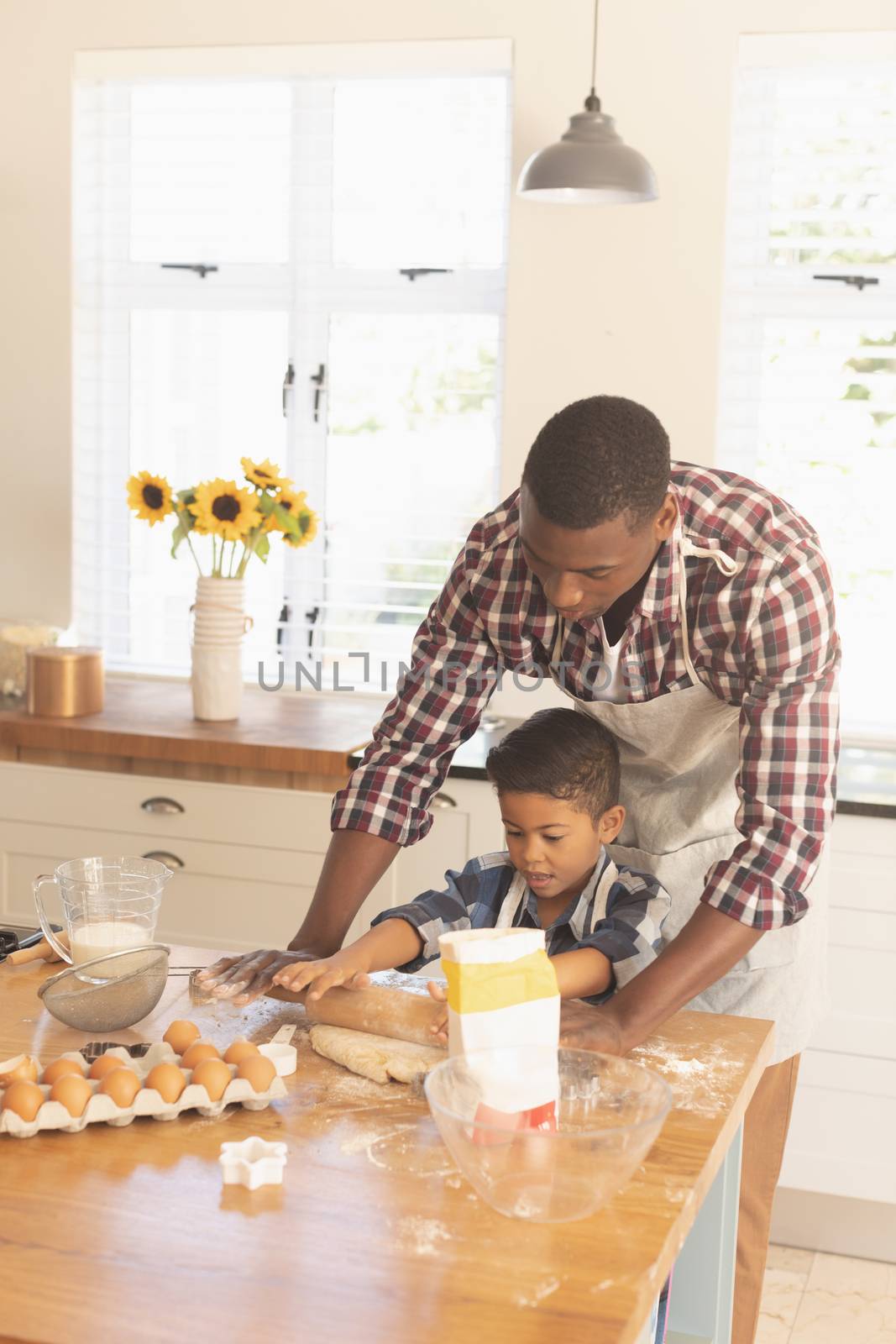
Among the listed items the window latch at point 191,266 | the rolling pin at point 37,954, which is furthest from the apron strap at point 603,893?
the window latch at point 191,266

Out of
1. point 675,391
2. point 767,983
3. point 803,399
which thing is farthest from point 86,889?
point 803,399

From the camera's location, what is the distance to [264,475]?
2.85 meters

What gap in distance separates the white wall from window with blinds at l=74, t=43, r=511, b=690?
9 centimetres

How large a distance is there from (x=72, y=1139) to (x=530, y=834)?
0.65 m

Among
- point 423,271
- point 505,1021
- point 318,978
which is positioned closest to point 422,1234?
point 505,1021

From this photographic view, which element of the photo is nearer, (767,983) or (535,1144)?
(535,1144)

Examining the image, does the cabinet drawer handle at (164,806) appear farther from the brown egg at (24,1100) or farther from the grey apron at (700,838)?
the brown egg at (24,1100)

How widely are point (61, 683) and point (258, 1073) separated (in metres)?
1.89

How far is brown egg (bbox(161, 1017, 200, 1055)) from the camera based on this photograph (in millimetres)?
1197

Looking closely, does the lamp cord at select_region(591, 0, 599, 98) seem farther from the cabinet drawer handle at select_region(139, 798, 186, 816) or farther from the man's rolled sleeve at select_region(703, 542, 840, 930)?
the man's rolled sleeve at select_region(703, 542, 840, 930)

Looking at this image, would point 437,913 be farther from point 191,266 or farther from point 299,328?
point 191,266

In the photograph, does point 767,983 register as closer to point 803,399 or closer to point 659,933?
point 659,933

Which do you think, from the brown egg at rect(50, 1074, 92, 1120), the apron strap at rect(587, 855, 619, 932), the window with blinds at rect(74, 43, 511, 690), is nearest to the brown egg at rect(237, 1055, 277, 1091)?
the brown egg at rect(50, 1074, 92, 1120)

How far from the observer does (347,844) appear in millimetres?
1580
